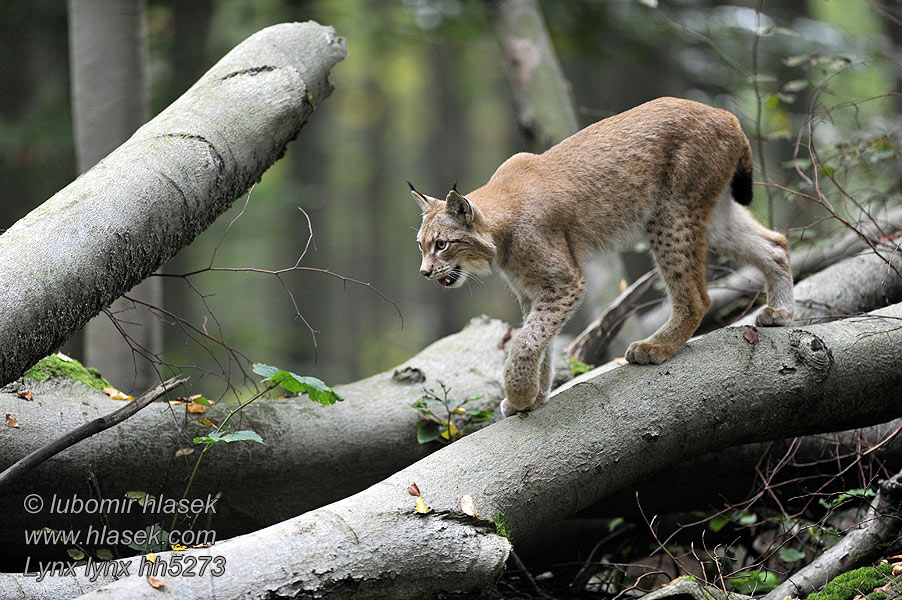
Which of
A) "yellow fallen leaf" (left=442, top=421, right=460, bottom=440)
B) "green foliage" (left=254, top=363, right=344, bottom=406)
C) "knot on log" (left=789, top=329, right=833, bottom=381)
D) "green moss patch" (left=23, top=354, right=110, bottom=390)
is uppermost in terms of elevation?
"green foliage" (left=254, top=363, right=344, bottom=406)

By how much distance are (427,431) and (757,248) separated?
2318mm

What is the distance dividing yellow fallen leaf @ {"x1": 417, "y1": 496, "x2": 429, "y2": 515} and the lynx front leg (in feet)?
3.59

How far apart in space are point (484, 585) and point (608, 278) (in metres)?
4.97

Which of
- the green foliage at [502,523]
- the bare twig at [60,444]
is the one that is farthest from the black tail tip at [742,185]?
the bare twig at [60,444]

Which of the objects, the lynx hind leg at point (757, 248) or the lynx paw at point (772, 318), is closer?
the lynx paw at point (772, 318)

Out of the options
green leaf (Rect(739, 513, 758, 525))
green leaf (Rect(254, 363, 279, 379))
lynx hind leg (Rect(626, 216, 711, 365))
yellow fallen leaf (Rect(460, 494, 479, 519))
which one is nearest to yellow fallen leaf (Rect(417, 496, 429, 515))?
yellow fallen leaf (Rect(460, 494, 479, 519))

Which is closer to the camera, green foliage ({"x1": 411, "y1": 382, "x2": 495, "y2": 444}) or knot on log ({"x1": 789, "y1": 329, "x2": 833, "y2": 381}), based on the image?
knot on log ({"x1": 789, "y1": 329, "x2": 833, "y2": 381})

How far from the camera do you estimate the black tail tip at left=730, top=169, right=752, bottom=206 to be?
4.76 m

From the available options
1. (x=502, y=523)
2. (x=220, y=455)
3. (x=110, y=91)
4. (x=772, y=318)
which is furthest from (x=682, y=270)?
(x=110, y=91)

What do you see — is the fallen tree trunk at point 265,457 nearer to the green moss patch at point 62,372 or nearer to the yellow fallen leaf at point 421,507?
the green moss patch at point 62,372

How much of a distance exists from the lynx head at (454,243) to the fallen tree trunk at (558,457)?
94 centimetres

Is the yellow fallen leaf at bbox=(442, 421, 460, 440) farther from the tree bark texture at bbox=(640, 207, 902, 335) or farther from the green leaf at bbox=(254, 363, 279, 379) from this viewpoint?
the tree bark texture at bbox=(640, 207, 902, 335)

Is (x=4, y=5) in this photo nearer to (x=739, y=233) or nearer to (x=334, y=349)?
(x=739, y=233)

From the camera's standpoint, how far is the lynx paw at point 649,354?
4109 mm
